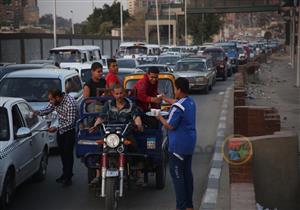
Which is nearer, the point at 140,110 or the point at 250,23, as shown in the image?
the point at 140,110

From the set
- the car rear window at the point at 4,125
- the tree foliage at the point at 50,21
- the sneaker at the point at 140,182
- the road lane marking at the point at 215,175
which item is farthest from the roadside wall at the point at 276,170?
the tree foliage at the point at 50,21

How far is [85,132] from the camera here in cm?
878

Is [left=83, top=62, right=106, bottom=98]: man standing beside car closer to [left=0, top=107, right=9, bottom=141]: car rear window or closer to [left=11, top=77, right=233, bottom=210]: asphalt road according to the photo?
[left=11, top=77, right=233, bottom=210]: asphalt road

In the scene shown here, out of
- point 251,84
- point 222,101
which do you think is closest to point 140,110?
point 222,101

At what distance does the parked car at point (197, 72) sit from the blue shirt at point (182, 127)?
758 inches

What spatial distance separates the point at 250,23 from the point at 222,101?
129 m

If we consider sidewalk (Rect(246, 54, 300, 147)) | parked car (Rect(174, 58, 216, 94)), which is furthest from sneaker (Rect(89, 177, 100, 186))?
parked car (Rect(174, 58, 216, 94))

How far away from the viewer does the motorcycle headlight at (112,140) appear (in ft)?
26.2

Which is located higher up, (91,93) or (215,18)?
(215,18)

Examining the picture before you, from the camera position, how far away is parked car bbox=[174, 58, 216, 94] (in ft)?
90.5

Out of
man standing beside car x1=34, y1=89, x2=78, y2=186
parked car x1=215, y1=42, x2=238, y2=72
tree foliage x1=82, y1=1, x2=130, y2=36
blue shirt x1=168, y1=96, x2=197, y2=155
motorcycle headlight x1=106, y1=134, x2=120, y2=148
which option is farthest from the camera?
tree foliage x1=82, y1=1, x2=130, y2=36

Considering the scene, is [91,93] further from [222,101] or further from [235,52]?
[235,52]

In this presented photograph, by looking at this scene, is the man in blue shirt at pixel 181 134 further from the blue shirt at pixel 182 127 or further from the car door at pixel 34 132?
the car door at pixel 34 132

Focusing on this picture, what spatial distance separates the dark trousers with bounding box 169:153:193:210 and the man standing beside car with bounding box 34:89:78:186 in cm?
266
